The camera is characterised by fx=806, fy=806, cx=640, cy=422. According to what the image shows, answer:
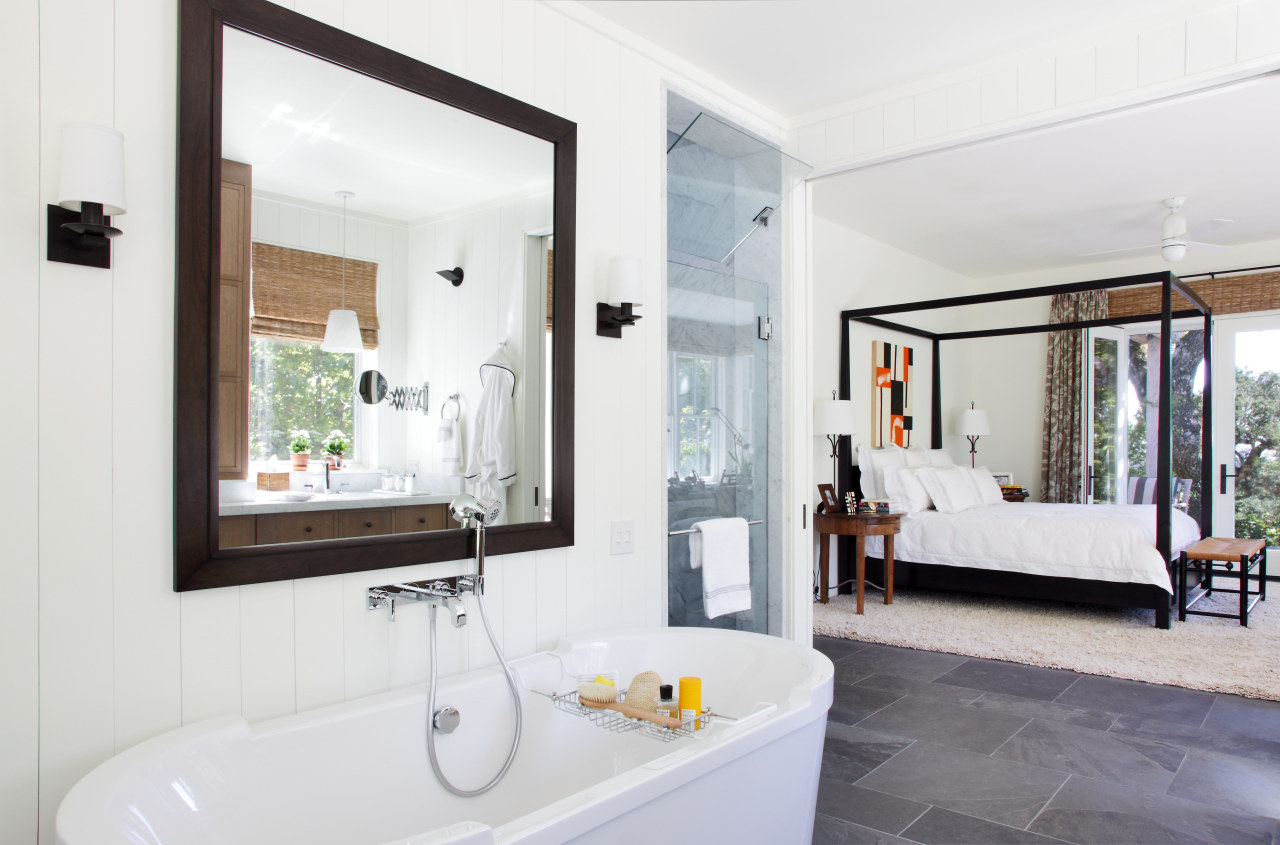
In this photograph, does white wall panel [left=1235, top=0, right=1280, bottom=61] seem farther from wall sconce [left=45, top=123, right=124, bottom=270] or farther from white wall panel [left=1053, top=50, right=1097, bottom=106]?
wall sconce [left=45, top=123, right=124, bottom=270]

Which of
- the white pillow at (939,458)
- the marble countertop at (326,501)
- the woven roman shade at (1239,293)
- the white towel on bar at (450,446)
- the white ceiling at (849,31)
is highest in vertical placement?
the white ceiling at (849,31)

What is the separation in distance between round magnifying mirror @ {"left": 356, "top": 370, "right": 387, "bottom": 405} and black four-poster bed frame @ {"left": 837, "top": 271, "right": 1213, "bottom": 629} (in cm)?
430

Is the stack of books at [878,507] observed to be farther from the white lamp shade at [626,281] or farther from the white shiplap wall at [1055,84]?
the white lamp shade at [626,281]

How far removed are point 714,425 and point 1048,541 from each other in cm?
304

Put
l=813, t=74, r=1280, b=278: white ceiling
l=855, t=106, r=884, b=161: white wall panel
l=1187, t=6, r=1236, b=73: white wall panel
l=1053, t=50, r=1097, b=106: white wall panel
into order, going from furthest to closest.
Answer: l=813, t=74, r=1280, b=278: white ceiling → l=855, t=106, r=884, b=161: white wall panel → l=1053, t=50, r=1097, b=106: white wall panel → l=1187, t=6, r=1236, b=73: white wall panel

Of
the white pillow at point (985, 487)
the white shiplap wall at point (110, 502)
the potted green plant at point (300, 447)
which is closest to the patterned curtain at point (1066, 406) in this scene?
the white pillow at point (985, 487)

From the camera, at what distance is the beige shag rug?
12.8ft

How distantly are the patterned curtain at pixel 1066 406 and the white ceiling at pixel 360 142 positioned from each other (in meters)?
6.37

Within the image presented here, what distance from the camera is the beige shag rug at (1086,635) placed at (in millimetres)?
3898

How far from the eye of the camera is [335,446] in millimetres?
2000

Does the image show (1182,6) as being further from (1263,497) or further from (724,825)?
(1263,497)

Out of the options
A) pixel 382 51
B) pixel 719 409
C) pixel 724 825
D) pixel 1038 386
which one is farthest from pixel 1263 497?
pixel 382 51

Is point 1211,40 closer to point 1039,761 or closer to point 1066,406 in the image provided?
point 1039,761

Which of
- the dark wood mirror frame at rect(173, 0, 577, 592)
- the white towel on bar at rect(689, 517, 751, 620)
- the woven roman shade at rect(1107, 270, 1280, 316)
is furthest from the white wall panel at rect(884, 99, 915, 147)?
the woven roman shade at rect(1107, 270, 1280, 316)
